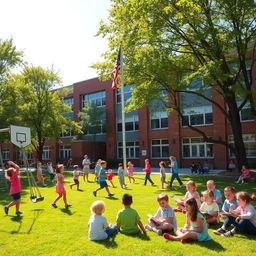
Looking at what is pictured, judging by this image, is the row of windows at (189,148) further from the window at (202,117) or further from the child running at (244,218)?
the child running at (244,218)

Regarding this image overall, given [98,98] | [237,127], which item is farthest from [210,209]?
[98,98]

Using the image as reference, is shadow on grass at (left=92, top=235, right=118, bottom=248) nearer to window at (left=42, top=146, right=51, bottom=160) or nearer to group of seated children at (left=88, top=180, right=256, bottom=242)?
group of seated children at (left=88, top=180, right=256, bottom=242)

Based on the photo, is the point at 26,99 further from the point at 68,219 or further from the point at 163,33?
the point at 68,219

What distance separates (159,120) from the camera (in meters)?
33.1

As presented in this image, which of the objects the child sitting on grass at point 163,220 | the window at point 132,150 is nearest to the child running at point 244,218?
the child sitting on grass at point 163,220

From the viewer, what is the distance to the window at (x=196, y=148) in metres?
29.1

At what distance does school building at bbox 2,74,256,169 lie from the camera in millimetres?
27641

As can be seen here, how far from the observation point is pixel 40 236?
652 cm

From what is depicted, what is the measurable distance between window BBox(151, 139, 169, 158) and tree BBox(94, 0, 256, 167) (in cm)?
1277

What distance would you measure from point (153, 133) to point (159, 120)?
65.4 inches

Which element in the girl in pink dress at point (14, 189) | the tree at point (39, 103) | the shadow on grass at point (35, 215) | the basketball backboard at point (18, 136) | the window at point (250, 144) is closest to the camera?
the shadow on grass at point (35, 215)

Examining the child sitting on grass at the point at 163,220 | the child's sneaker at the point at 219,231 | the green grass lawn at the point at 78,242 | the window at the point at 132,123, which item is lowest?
the green grass lawn at the point at 78,242

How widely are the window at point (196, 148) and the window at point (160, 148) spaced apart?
218cm

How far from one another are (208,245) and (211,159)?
2411cm
